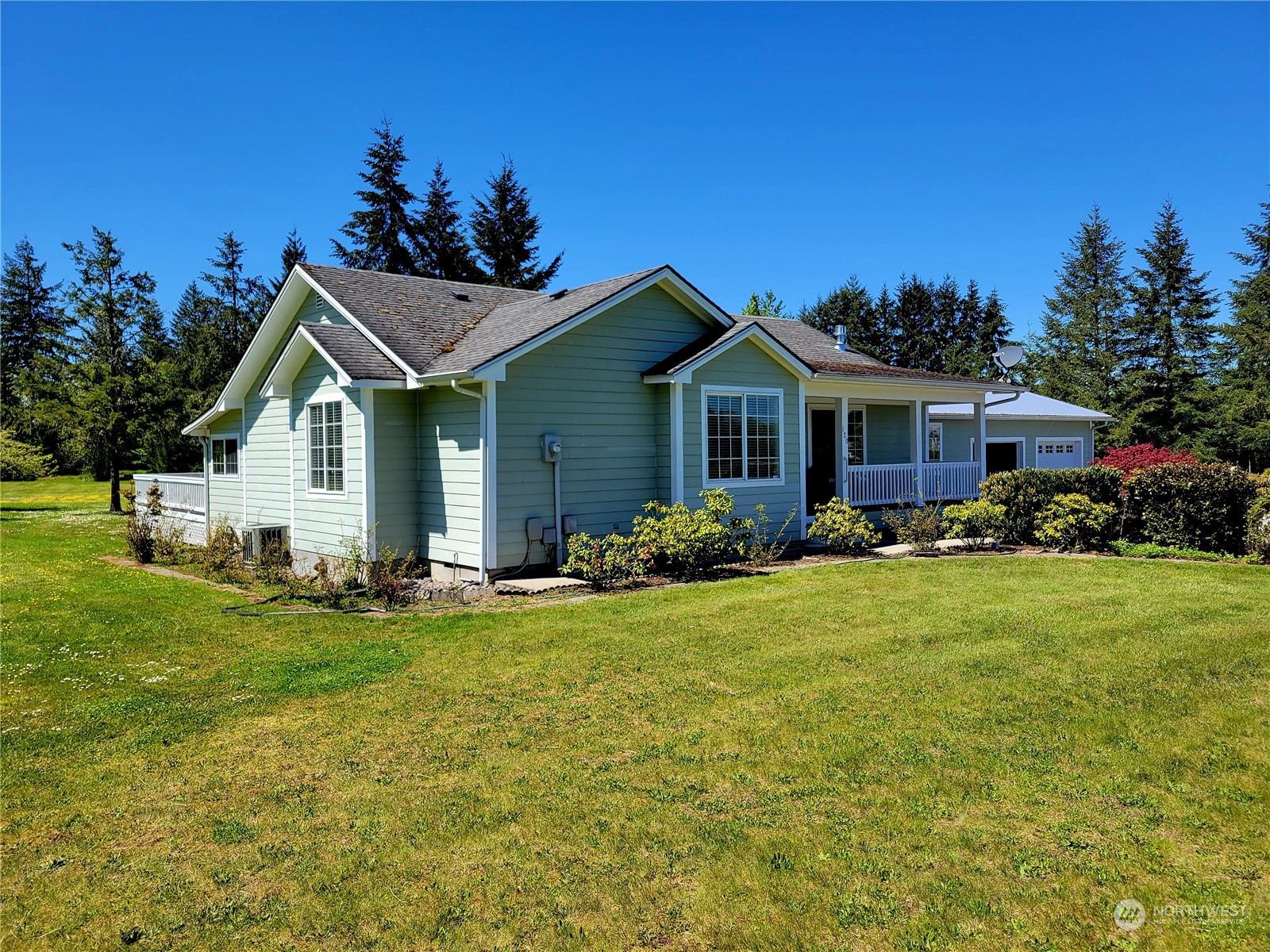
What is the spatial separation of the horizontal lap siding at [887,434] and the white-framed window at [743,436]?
5635 millimetres

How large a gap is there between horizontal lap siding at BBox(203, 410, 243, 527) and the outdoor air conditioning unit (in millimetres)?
2455

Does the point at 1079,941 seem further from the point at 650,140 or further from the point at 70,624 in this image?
the point at 650,140

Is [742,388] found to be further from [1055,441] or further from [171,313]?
[171,313]

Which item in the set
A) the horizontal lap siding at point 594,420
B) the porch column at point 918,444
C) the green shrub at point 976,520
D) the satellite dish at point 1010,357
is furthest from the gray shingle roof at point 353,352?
the satellite dish at point 1010,357

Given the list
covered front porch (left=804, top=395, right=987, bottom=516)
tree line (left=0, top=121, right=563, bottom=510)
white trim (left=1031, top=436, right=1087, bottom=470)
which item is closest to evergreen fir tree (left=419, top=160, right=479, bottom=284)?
tree line (left=0, top=121, right=563, bottom=510)

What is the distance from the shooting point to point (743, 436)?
14.3 metres

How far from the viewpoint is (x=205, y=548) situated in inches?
612

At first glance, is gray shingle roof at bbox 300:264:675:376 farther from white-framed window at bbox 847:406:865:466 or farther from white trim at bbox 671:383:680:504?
white-framed window at bbox 847:406:865:466

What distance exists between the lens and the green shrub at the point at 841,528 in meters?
14.0

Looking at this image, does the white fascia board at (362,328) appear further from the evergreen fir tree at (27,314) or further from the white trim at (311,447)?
the evergreen fir tree at (27,314)

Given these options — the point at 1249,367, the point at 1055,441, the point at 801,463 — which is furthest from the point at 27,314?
the point at 1249,367

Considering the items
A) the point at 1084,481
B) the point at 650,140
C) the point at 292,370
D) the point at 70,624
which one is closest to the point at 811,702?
the point at 70,624

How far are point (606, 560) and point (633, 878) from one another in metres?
7.87

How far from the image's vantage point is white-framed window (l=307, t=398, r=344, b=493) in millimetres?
13406
